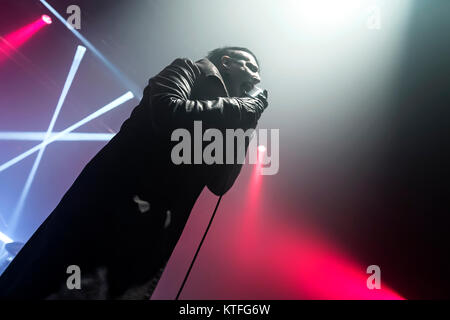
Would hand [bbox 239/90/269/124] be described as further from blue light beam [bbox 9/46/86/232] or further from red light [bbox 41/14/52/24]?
blue light beam [bbox 9/46/86/232]

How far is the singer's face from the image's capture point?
1.19m

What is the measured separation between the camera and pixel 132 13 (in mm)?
3125

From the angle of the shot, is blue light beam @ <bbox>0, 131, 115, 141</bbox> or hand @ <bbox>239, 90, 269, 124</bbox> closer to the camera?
hand @ <bbox>239, 90, 269, 124</bbox>

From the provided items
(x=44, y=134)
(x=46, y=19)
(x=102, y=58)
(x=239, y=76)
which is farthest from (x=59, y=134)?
(x=239, y=76)

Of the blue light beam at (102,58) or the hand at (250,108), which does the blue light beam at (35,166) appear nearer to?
the blue light beam at (102,58)

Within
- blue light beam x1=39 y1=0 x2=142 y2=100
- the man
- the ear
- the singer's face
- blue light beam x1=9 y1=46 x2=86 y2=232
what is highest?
blue light beam x1=39 y1=0 x2=142 y2=100

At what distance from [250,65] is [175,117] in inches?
22.6

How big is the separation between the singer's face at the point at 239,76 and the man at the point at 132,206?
0.16m

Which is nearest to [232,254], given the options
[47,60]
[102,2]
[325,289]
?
[325,289]

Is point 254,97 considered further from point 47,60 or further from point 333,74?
point 47,60

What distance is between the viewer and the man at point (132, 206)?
29.0 inches

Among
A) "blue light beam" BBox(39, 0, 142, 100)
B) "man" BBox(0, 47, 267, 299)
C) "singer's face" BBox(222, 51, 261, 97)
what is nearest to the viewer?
"man" BBox(0, 47, 267, 299)

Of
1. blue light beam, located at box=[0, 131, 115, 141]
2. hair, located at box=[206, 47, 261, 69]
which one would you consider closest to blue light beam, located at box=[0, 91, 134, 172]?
blue light beam, located at box=[0, 131, 115, 141]

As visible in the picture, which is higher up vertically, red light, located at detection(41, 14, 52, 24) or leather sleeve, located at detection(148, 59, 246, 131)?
red light, located at detection(41, 14, 52, 24)
